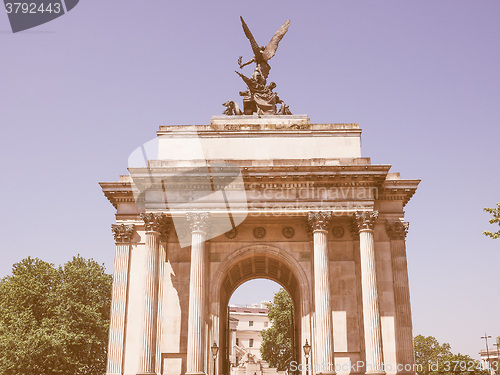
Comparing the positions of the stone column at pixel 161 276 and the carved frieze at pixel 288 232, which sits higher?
the carved frieze at pixel 288 232

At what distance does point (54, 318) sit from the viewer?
48.0 m

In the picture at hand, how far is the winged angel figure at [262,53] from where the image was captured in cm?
3931

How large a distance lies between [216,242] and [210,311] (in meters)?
4.31

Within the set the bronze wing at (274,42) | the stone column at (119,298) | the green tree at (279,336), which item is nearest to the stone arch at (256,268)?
the stone column at (119,298)

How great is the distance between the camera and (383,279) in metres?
32.5

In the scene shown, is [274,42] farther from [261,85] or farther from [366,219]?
[366,219]

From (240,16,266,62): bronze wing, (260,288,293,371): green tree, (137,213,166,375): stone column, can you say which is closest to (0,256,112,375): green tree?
(137,213,166,375): stone column

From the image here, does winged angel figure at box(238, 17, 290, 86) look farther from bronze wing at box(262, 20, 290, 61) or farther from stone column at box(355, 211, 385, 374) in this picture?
stone column at box(355, 211, 385, 374)

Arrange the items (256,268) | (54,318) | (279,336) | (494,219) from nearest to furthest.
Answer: (494,219) < (256,268) < (54,318) < (279,336)

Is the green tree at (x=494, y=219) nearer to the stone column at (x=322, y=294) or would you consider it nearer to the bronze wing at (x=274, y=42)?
the stone column at (x=322, y=294)

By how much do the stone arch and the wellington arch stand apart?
0.09 meters

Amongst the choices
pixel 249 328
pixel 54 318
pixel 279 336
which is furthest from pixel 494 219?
pixel 249 328

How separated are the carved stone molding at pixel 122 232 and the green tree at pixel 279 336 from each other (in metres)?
46.5

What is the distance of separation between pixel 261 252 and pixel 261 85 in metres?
12.5
